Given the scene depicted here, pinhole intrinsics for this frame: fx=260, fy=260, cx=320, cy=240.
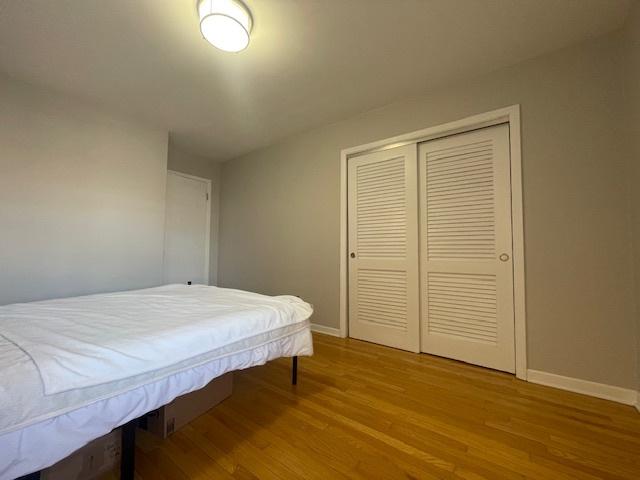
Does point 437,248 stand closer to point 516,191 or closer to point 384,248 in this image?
point 384,248

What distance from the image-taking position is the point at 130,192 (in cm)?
279

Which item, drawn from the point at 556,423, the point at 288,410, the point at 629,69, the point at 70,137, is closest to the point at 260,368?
the point at 288,410

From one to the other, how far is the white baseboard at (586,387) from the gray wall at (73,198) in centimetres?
366

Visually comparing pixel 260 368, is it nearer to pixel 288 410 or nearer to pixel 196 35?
pixel 288 410

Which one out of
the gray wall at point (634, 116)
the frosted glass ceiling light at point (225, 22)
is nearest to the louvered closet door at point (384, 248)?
the gray wall at point (634, 116)

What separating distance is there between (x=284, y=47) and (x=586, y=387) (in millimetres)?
3067

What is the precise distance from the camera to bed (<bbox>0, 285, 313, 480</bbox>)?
0.74 metres

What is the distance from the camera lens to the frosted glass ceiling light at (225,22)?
1.45m

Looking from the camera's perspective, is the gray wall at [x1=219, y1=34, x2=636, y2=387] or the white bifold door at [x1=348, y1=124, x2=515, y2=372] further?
the white bifold door at [x1=348, y1=124, x2=515, y2=372]

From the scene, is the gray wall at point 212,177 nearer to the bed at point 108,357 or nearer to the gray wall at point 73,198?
the gray wall at point 73,198

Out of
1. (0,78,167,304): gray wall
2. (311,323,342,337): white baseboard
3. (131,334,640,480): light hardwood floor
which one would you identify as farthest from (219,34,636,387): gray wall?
(0,78,167,304): gray wall

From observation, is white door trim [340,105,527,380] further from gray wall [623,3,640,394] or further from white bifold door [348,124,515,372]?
gray wall [623,3,640,394]

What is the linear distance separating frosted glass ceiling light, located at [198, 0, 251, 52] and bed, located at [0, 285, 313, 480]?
1.64 metres

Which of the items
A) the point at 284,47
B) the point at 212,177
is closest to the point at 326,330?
the point at 284,47
